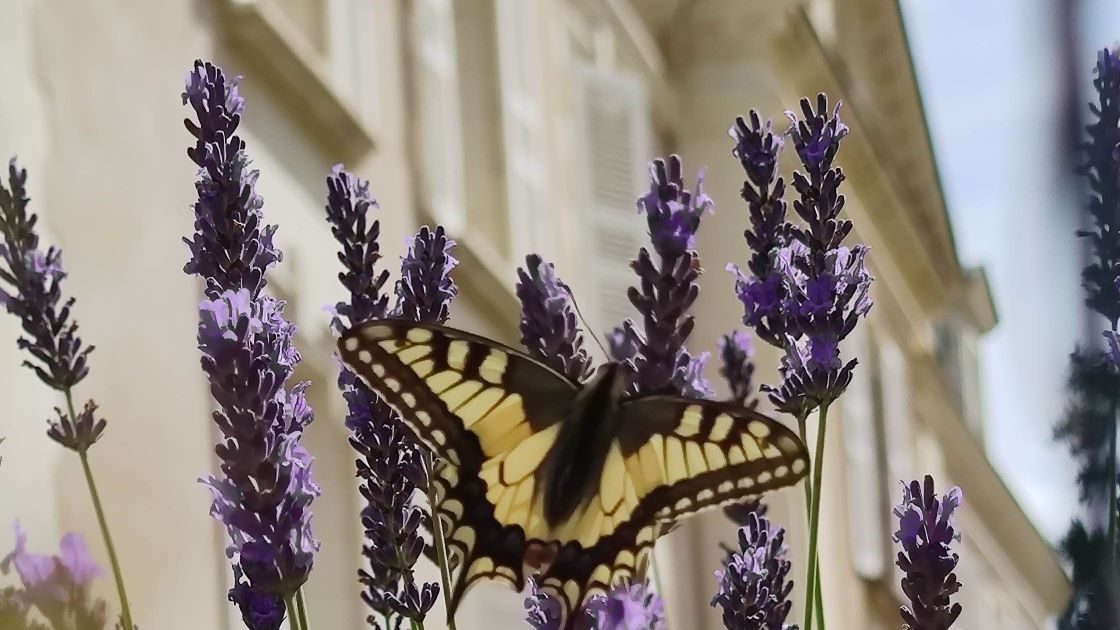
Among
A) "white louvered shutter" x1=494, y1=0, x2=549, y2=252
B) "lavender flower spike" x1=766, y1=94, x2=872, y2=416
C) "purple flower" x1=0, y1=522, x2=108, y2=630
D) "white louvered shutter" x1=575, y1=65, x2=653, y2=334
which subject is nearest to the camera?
"lavender flower spike" x1=766, y1=94, x2=872, y2=416

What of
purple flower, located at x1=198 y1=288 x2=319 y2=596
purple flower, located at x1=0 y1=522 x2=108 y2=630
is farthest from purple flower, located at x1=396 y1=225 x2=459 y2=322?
purple flower, located at x1=0 y1=522 x2=108 y2=630

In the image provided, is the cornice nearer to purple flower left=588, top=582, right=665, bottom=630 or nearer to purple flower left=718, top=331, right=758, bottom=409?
purple flower left=718, top=331, right=758, bottom=409

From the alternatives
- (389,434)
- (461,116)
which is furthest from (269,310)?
(461,116)

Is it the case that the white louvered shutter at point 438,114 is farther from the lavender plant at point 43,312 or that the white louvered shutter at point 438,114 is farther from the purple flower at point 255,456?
the purple flower at point 255,456

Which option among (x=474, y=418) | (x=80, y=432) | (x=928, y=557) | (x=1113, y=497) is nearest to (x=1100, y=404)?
(x=1113, y=497)

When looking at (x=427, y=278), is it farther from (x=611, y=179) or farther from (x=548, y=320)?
(x=611, y=179)

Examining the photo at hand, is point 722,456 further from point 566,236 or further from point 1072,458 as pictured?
point 566,236

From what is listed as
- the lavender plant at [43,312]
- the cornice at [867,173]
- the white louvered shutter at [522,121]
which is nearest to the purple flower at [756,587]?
the lavender plant at [43,312]
